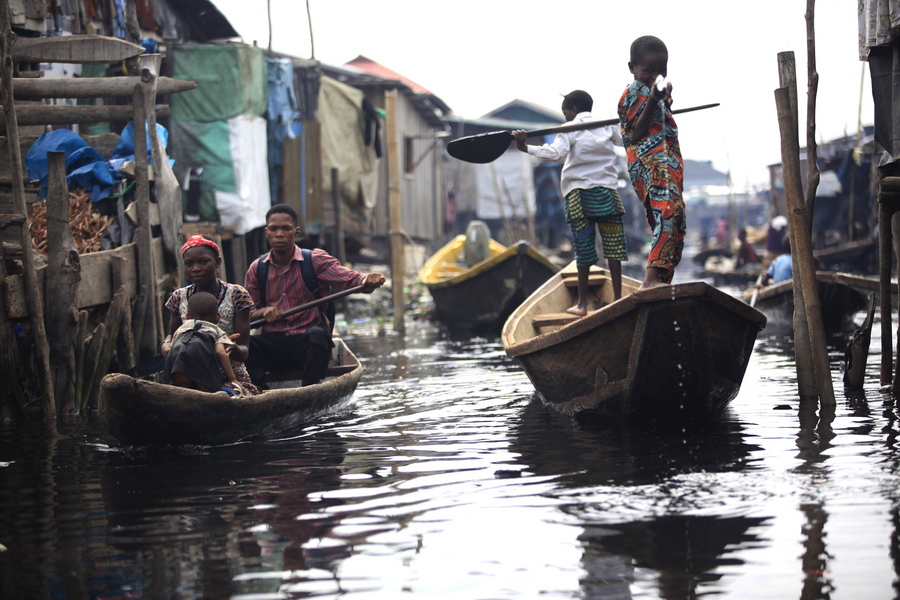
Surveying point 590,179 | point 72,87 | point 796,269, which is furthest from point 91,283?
point 796,269

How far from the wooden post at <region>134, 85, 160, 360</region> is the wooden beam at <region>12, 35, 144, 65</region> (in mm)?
278

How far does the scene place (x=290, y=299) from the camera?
20.7ft

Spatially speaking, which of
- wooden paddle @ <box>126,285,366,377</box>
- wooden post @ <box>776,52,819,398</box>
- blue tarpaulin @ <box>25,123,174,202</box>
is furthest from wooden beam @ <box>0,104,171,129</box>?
wooden post @ <box>776,52,819,398</box>

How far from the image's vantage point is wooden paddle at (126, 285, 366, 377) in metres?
5.78

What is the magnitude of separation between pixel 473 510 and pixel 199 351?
1860 millimetres

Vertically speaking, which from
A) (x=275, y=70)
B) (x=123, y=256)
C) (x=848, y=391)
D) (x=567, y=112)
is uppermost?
(x=275, y=70)

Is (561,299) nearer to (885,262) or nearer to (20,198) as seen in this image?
(885,262)

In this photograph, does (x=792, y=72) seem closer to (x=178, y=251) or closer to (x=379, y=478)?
(x=379, y=478)

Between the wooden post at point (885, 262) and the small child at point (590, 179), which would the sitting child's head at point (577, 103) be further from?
the wooden post at point (885, 262)

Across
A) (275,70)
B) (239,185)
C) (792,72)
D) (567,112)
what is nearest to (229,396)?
(567,112)

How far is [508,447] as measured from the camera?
195 inches

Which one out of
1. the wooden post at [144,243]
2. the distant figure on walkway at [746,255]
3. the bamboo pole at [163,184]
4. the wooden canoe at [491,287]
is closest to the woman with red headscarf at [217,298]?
the wooden post at [144,243]

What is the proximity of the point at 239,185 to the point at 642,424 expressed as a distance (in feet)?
22.6

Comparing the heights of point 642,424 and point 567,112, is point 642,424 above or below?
below
